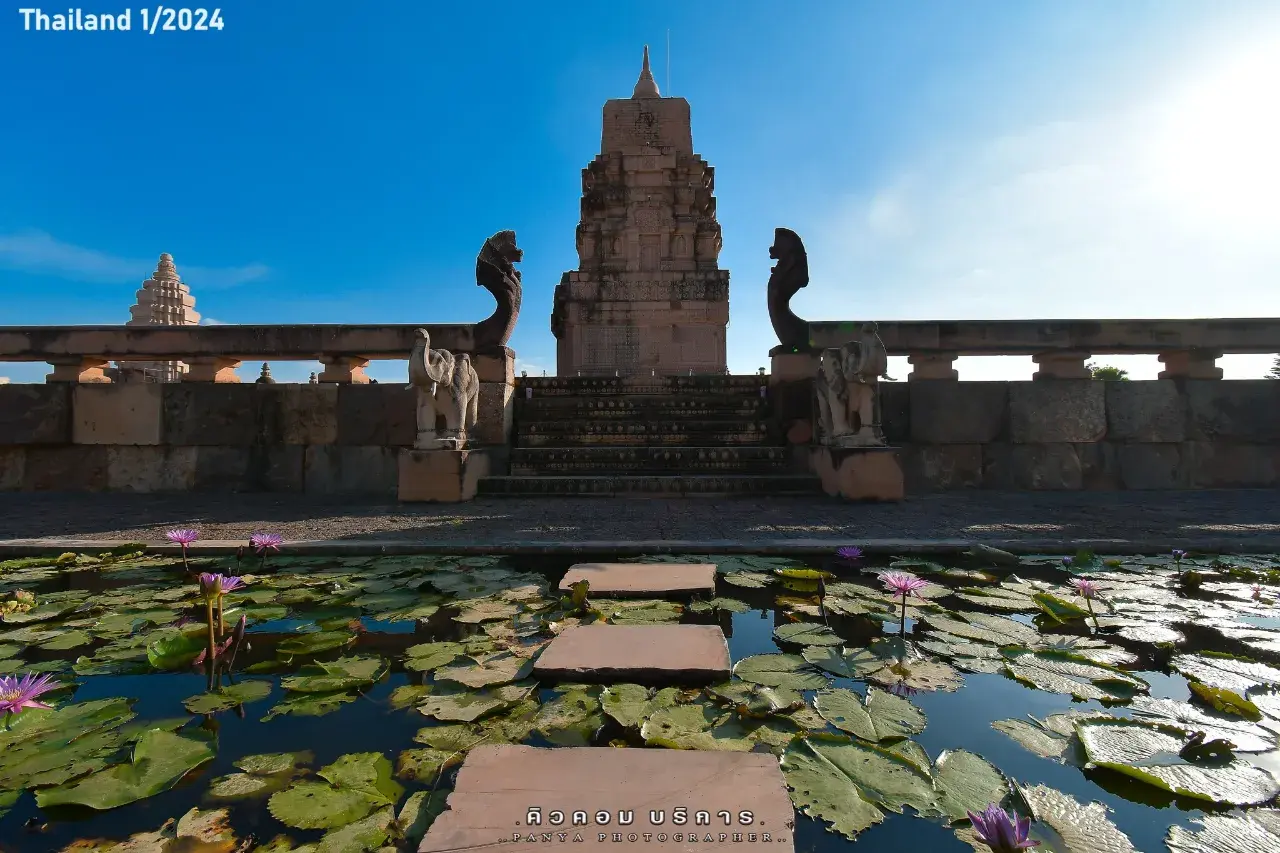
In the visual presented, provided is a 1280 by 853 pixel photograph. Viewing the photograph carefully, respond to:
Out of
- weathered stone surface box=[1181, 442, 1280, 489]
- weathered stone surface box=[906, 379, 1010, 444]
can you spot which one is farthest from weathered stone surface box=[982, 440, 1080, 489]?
weathered stone surface box=[1181, 442, 1280, 489]

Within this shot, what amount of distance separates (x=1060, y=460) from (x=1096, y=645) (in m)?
5.85

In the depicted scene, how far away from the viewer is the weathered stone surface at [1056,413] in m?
6.98

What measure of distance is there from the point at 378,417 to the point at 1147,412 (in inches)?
365

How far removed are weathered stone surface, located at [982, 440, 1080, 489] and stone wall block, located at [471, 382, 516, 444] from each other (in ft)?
19.2

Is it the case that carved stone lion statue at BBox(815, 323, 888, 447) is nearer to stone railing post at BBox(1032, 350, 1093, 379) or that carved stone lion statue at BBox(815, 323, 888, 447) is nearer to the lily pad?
stone railing post at BBox(1032, 350, 1093, 379)

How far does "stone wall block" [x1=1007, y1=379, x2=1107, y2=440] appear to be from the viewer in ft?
22.9

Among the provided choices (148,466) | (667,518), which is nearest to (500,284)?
(667,518)

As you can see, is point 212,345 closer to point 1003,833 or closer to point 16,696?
point 16,696

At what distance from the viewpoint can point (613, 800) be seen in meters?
1.23

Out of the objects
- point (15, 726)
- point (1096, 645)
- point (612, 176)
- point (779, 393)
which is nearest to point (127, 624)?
point (15, 726)

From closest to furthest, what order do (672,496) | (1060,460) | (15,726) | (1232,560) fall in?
(15,726)
(1232,560)
(672,496)
(1060,460)

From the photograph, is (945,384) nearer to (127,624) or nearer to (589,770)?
(589,770)

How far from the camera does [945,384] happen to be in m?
7.11

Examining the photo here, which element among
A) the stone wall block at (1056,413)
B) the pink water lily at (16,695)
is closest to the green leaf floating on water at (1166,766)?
the pink water lily at (16,695)
